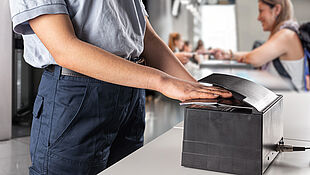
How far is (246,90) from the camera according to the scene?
31.5 inches

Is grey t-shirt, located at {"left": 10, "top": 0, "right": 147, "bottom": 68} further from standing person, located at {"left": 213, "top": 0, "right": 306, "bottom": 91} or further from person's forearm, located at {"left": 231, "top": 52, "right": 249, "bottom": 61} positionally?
person's forearm, located at {"left": 231, "top": 52, "right": 249, "bottom": 61}

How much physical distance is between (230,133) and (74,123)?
0.48 metres

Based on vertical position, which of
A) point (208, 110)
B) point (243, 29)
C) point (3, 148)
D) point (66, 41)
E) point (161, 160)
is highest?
point (243, 29)

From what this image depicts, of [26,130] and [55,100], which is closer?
[55,100]

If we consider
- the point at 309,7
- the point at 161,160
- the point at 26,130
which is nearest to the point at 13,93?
the point at 26,130

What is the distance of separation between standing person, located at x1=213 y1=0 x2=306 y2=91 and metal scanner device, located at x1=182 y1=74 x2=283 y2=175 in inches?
169

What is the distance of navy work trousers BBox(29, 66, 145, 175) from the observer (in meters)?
1.00

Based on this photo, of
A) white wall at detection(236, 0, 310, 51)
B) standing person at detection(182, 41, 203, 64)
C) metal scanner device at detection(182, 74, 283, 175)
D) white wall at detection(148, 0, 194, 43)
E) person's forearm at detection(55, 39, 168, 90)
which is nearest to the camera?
metal scanner device at detection(182, 74, 283, 175)

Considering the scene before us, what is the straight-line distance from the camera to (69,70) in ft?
3.27

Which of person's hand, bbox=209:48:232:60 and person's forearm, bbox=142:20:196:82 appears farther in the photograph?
person's hand, bbox=209:48:232:60

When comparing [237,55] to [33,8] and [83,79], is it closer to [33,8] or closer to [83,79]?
[83,79]

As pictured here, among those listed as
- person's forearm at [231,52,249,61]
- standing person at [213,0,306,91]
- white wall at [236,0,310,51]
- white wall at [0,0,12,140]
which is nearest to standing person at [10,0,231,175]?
white wall at [0,0,12,140]

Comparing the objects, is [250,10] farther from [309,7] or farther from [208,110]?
[208,110]

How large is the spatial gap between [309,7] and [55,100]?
200 inches
